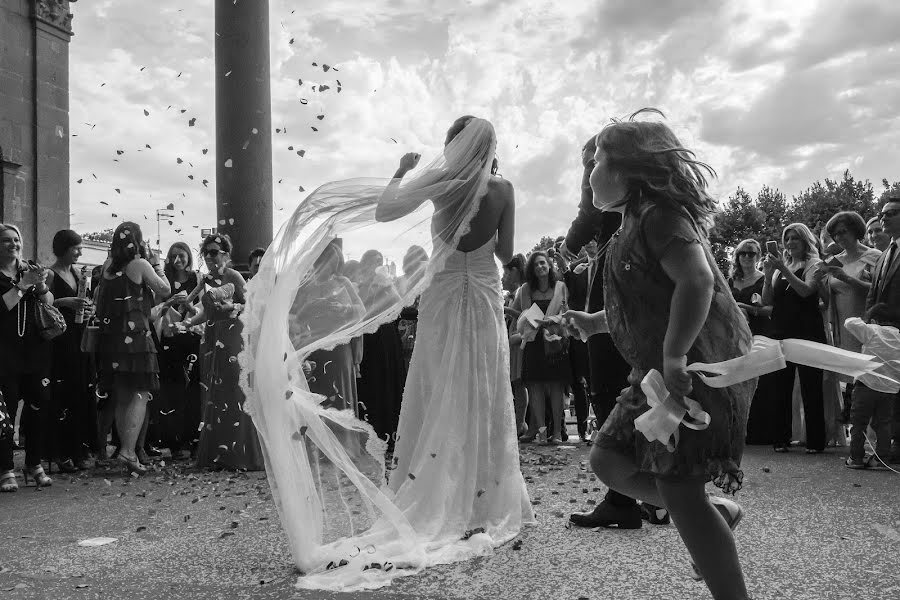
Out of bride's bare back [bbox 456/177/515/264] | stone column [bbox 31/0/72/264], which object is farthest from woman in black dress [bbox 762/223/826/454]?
stone column [bbox 31/0/72/264]

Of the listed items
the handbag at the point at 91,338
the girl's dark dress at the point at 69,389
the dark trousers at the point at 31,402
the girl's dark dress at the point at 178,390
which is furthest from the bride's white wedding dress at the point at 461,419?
the girl's dark dress at the point at 178,390

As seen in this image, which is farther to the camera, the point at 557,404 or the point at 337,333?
the point at 557,404

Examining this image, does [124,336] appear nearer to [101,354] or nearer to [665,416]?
[101,354]

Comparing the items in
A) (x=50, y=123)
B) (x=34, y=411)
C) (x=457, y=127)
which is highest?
(x=50, y=123)

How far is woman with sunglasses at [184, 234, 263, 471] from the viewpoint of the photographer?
289 inches

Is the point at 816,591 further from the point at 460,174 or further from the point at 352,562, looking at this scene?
the point at 460,174

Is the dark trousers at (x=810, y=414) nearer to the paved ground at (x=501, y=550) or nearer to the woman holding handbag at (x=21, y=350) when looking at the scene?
the paved ground at (x=501, y=550)

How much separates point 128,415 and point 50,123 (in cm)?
877

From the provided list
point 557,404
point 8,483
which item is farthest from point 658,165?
point 557,404

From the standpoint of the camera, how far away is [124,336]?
7.24 m

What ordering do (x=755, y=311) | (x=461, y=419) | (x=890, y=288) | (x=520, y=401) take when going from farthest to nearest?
1. (x=520, y=401)
2. (x=755, y=311)
3. (x=890, y=288)
4. (x=461, y=419)

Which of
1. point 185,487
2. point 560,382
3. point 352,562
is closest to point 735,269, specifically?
point 560,382

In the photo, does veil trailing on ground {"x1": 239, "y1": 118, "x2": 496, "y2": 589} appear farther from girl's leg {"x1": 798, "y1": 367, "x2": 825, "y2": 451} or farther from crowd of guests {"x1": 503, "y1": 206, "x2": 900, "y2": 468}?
girl's leg {"x1": 798, "y1": 367, "x2": 825, "y2": 451}

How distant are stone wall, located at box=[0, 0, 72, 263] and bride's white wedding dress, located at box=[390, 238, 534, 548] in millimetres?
11059
